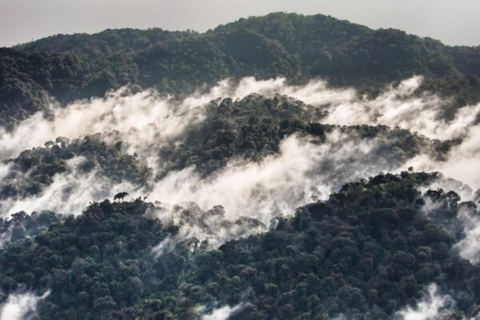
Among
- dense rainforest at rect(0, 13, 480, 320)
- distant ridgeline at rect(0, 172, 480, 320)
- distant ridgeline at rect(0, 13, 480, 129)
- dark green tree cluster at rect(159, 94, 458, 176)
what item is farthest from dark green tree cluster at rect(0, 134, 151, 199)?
distant ridgeline at rect(0, 13, 480, 129)

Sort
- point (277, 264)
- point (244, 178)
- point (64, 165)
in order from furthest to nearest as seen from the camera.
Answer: point (64, 165) < point (244, 178) < point (277, 264)

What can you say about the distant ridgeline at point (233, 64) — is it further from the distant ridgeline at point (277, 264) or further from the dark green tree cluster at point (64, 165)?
the distant ridgeline at point (277, 264)

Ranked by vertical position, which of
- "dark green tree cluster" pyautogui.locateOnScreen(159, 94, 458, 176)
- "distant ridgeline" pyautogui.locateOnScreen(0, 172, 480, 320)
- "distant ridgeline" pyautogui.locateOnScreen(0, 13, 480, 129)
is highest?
"distant ridgeline" pyautogui.locateOnScreen(0, 13, 480, 129)

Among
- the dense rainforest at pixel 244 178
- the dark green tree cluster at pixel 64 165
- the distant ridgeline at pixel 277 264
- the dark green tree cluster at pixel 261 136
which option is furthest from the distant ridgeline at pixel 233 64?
the distant ridgeline at pixel 277 264

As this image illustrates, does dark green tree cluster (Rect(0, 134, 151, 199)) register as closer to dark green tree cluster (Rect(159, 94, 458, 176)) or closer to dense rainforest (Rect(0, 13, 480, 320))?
dense rainforest (Rect(0, 13, 480, 320))

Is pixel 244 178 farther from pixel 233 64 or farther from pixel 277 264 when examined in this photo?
pixel 233 64

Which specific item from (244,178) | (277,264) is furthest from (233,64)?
(277,264)
